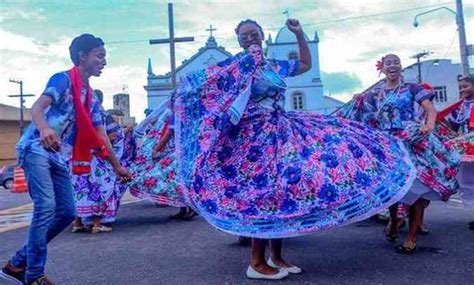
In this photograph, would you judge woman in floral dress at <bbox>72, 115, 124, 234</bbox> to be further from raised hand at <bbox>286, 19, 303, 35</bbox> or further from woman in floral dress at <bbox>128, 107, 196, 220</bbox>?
raised hand at <bbox>286, 19, 303, 35</bbox>

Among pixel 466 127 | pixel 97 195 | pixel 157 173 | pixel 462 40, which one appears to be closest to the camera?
pixel 466 127

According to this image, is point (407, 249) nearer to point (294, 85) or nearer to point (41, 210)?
point (41, 210)

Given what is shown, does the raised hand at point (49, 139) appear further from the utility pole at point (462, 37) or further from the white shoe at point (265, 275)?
the utility pole at point (462, 37)

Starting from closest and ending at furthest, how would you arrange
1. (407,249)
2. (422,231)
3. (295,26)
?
(295,26) → (407,249) → (422,231)

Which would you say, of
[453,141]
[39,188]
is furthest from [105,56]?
[453,141]

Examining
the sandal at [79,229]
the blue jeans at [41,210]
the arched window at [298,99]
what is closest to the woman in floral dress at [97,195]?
the sandal at [79,229]

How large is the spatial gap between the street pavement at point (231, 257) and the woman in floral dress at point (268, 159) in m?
0.42

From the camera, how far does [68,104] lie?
135 inches

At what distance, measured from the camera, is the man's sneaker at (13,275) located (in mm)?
3370

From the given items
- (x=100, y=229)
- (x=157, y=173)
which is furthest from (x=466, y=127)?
(x=100, y=229)

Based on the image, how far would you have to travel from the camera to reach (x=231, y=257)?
14.0 ft

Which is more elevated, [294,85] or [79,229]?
[294,85]

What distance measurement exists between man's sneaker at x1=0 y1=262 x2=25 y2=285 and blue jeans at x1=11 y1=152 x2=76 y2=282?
0.04m

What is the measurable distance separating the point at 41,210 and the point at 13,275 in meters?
0.55
